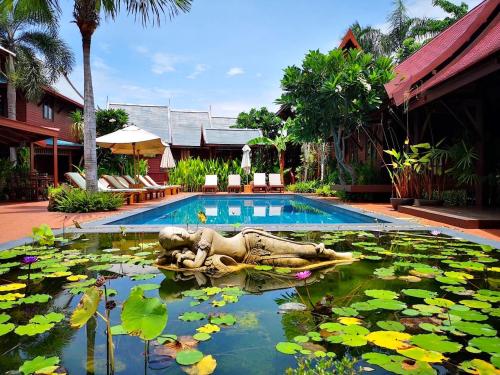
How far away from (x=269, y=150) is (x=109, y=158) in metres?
8.70

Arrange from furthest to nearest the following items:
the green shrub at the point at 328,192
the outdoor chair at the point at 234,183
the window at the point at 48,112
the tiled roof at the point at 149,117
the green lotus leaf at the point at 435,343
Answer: the tiled roof at the point at 149,117, the window at the point at 48,112, the outdoor chair at the point at 234,183, the green shrub at the point at 328,192, the green lotus leaf at the point at 435,343

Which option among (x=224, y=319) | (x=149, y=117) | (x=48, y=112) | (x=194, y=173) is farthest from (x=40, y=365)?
(x=149, y=117)

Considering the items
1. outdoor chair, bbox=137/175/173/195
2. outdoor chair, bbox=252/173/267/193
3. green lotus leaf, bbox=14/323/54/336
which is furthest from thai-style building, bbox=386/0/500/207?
outdoor chair, bbox=137/175/173/195

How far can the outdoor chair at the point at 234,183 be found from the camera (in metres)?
17.2

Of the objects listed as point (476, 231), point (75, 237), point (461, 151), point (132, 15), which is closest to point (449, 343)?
point (476, 231)

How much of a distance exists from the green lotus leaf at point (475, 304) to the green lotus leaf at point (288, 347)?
4.24 ft

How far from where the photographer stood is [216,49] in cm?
1844

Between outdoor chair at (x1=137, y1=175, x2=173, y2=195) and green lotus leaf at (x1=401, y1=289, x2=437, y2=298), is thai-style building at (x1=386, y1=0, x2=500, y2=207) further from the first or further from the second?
outdoor chair at (x1=137, y1=175, x2=173, y2=195)

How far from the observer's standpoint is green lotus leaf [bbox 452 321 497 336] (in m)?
1.93

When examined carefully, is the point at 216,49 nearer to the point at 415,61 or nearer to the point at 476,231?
the point at 415,61

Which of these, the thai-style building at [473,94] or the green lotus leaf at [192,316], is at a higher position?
the thai-style building at [473,94]

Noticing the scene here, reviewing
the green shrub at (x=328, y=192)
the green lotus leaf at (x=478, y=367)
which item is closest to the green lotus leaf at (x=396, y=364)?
the green lotus leaf at (x=478, y=367)

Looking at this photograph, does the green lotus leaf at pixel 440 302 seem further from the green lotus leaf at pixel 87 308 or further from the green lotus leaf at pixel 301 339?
the green lotus leaf at pixel 87 308

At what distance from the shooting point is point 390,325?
2.03m
